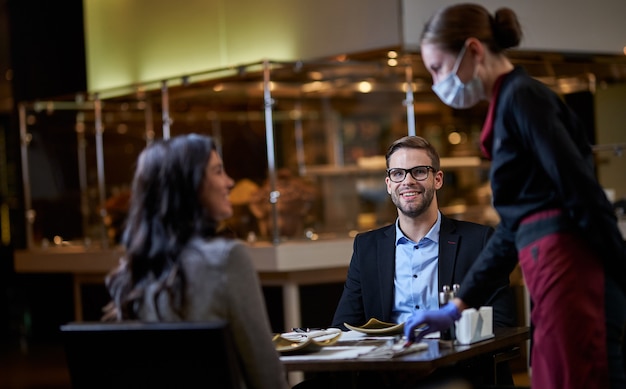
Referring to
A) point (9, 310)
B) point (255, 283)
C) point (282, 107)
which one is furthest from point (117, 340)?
point (9, 310)

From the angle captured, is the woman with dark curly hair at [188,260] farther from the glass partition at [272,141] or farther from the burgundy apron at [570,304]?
the glass partition at [272,141]

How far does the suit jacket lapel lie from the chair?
152 centimetres

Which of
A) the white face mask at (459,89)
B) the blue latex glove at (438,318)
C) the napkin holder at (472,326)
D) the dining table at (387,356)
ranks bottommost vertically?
the dining table at (387,356)

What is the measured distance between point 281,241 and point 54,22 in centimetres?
415

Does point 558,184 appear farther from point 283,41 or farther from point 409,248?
point 283,41

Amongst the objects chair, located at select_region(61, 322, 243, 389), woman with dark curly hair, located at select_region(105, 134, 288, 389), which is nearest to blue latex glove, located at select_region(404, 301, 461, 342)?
woman with dark curly hair, located at select_region(105, 134, 288, 389)

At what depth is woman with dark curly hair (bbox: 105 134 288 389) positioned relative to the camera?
8.27 feet

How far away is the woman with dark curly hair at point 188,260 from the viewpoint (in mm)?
2521

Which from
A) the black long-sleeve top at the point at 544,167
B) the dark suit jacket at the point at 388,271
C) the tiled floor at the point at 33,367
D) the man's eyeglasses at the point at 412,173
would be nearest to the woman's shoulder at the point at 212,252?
the black long-sleeve top at the point at 544,167

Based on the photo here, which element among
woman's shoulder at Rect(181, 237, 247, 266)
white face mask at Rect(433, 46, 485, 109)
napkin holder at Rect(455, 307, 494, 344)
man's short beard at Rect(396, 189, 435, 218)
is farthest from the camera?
man's short beard at Rect(396, 189, 435, 218)

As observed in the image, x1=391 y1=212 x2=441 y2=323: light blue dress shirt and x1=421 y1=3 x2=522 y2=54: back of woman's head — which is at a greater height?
x1=421 y1=3 x2=522 y2=54: back of woman's head

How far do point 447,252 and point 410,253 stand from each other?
15cm

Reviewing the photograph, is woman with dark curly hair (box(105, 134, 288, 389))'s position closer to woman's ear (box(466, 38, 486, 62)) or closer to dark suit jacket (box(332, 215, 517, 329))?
woman's ear (box(466, 38, 486, 62))

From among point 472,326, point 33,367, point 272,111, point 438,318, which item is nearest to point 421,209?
point 472,326
